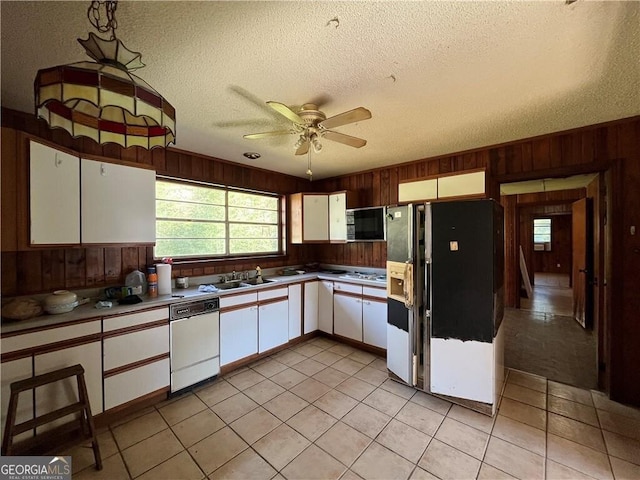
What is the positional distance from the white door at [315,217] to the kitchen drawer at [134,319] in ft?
7.23

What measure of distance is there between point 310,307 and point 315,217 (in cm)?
140

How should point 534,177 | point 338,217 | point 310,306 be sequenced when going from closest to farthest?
point 534,177, point 310,306, point 338,217

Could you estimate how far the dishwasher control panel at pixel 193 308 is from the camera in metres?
2.44

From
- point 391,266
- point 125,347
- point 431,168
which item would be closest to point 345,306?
point 391,266

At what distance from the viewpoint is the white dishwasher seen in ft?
7.99

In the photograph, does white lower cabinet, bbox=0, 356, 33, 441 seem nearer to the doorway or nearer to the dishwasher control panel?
the dishwasher control panel

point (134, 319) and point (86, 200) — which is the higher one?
point (86, 200)

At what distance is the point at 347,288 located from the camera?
142 inches

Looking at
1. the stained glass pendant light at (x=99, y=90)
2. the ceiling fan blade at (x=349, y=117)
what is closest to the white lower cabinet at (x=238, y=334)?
the stained glass pendant light at (x=99, y=90)

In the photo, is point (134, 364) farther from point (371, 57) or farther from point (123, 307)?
point (371, 57)

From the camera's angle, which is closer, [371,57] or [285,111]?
[371,57]

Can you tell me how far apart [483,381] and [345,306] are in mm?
1784

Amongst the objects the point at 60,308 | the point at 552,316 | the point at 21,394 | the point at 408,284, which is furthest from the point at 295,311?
the point at 552,316

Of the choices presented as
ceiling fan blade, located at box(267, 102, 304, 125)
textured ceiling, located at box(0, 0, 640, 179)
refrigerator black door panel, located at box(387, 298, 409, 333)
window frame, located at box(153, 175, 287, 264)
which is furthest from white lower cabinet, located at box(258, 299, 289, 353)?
ceiling fan blade, located at box(267, 102, 304, 125)
